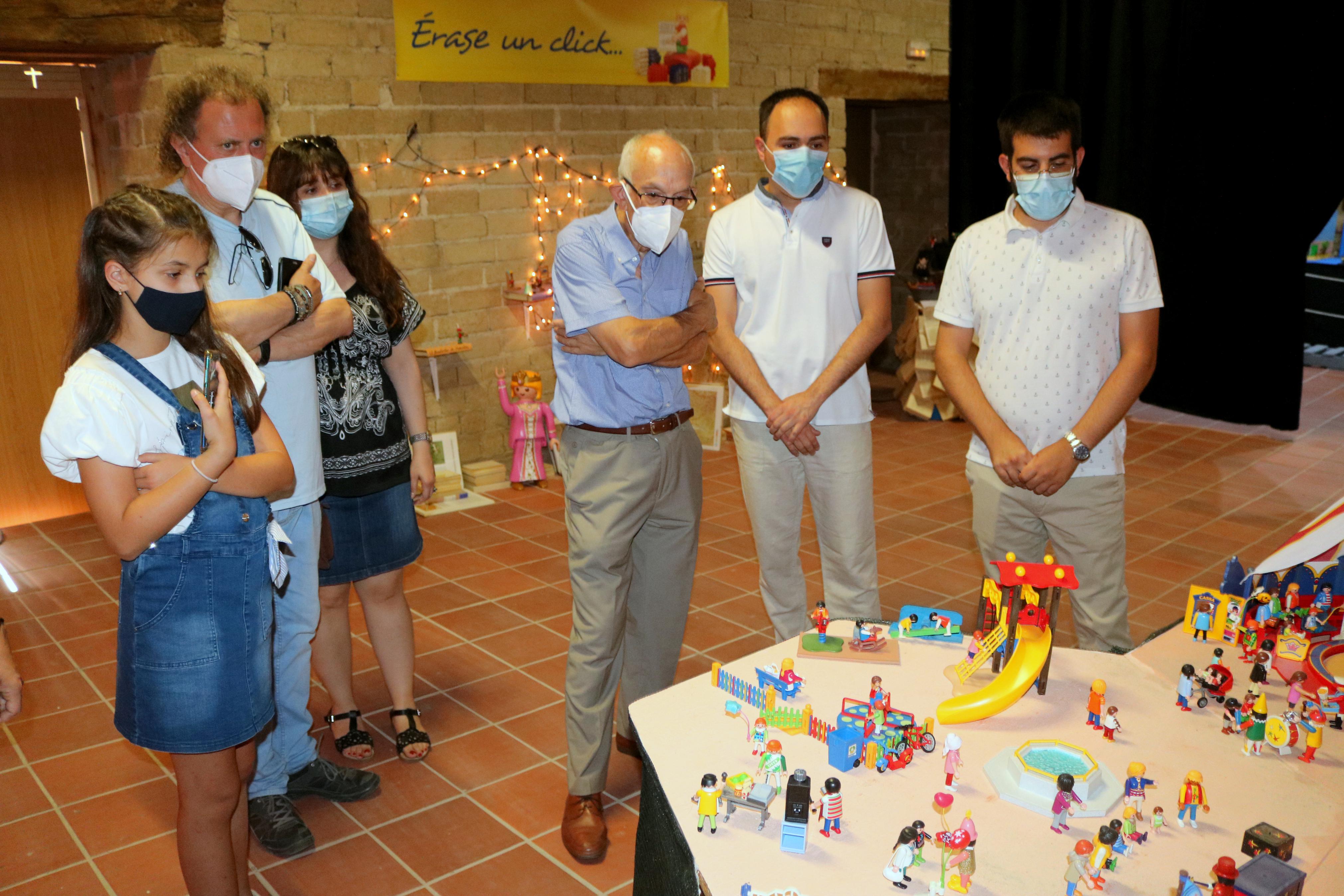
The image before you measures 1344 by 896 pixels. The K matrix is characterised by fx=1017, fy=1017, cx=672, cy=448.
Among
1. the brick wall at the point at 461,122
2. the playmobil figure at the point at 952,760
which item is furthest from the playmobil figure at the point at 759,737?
the brick wall at the point at 461,122

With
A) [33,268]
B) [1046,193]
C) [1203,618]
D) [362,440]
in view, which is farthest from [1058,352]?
[33,268]

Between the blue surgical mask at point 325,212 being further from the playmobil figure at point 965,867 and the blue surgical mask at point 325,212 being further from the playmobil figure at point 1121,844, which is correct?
the playmobil figure at point 1121,844

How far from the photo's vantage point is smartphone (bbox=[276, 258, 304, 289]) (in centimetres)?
231

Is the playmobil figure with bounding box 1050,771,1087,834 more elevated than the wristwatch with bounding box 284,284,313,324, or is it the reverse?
the wristwatch with bounding box 284,284,313,324

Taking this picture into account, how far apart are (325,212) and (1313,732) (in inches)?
91.5

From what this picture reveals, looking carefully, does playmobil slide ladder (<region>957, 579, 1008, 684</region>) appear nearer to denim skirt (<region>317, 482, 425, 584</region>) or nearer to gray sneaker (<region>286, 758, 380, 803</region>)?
denim skirt (<region>317, 482, 425, 584</region>)

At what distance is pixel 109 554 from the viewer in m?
4.48

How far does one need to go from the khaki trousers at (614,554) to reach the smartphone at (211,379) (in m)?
0.84

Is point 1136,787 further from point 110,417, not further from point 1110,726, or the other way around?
point 110,417

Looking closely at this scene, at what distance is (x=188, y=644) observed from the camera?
1799mm

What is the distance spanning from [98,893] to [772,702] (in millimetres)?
1721

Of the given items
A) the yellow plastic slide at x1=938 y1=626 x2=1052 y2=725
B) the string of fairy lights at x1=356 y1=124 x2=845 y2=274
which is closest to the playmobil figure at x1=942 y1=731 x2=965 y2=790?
the yellow plastic slide at x1=938 y1=626 x2=1052 y2=725

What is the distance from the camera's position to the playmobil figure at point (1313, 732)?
1.59 meters

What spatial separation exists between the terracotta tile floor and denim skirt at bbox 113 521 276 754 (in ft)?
2.33
